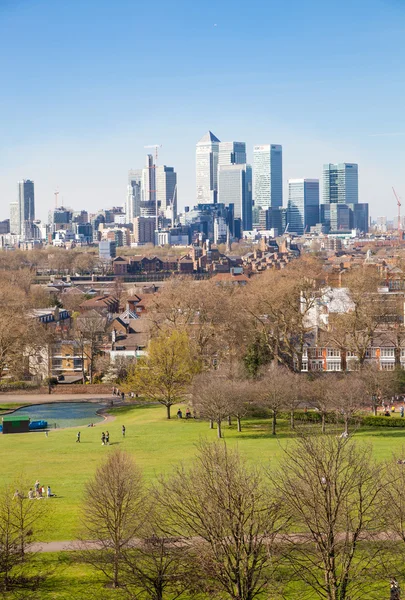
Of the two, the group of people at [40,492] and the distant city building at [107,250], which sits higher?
the distant city building at [107,250]

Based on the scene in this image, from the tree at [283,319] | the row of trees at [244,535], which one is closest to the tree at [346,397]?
the tree at [283,319]

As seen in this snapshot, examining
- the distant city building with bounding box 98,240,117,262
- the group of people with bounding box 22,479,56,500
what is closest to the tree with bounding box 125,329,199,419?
the group of people with bounding box 22,479,56,500

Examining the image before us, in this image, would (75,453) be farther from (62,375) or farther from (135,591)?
(62,375)

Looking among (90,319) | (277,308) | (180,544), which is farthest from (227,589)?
(90,319)

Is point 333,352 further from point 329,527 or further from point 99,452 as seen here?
point 329,527

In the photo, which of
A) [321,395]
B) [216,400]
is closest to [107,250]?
[321,395]

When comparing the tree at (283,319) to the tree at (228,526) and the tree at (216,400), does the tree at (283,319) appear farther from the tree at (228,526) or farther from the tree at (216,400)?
the tree at (228,526)

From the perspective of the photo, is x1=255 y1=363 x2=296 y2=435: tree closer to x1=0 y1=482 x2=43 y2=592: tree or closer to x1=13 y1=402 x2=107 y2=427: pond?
x1=13 y1=402 x2=107 y2=427: pond
